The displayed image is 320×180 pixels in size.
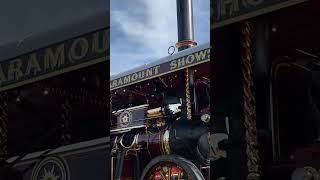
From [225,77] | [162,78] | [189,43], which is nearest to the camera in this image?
[225,77]

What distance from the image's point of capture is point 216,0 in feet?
4.80

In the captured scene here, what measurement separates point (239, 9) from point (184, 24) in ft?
8.64

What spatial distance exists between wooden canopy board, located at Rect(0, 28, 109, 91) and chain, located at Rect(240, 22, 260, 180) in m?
0.49

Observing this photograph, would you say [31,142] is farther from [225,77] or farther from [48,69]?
[225,77]

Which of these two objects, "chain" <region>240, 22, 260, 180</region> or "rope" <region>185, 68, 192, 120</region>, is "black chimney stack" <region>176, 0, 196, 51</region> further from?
"chain" <region>240, 22, 260, 180</region>

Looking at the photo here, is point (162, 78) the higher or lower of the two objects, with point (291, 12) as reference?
higher

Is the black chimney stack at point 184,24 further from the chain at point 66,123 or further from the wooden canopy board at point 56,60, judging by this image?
the chain at point 66,123

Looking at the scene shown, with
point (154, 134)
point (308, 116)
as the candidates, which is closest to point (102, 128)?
point (308, 116)

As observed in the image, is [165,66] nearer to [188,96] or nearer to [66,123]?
[188,96]

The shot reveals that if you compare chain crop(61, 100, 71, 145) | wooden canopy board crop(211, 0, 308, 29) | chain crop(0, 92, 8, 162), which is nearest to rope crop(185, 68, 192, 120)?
chain crop(0, 92, 8, 162)

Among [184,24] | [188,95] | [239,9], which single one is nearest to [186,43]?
[184,24]

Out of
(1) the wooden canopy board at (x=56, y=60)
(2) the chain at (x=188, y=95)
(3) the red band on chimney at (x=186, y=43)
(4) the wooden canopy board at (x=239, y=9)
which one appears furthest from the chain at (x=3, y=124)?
(2) the chain at (x=188, y=95)

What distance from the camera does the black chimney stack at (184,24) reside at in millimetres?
3795

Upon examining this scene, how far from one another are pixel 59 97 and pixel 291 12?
903 millimetres
